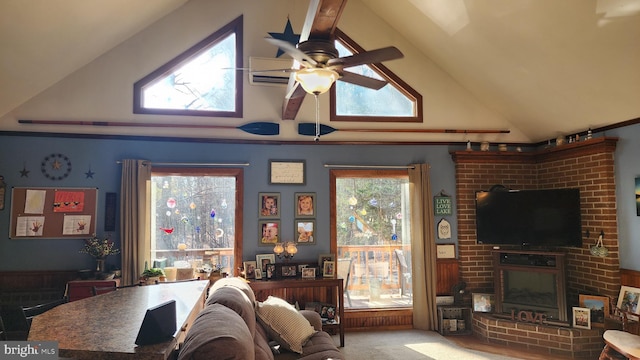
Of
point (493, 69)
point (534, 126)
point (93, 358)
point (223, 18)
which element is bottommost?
point (93, 358)

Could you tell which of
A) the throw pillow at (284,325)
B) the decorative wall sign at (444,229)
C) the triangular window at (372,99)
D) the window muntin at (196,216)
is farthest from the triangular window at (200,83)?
the decorative wall sign at (444,229)

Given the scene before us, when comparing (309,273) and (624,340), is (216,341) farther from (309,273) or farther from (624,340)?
(624,340)

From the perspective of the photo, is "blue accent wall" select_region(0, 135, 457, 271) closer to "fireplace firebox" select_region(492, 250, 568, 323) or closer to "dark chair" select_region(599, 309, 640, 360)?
"fireplace firebox" select_region(492, 250, 568, 323)

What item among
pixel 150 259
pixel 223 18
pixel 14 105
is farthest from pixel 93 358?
pixel 223 18

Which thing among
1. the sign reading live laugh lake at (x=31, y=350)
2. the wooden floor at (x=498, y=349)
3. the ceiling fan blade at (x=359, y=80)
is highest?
the ceiling fan blade at (x=359, y=80)

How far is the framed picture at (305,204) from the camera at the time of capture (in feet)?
16.4

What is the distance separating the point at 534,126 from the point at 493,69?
114 cm

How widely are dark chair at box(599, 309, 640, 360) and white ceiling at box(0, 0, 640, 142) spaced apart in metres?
2.08

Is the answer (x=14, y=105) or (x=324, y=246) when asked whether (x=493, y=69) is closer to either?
(x=324, y=246)

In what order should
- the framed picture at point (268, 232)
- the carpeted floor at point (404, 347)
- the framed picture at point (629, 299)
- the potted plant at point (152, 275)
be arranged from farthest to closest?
the framed picture at point (268, 232)
the potted plant at point (152, 275)
the carpeted floor at point (404, 347)
the framed picture at point (629, 299)

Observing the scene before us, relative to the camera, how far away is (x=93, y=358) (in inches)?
64.7

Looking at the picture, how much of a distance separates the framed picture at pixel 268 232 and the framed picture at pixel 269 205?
0.29ft

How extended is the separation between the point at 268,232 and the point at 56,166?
257cm

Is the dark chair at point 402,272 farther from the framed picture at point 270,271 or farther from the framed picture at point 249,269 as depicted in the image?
the framed picture at point 249,269
